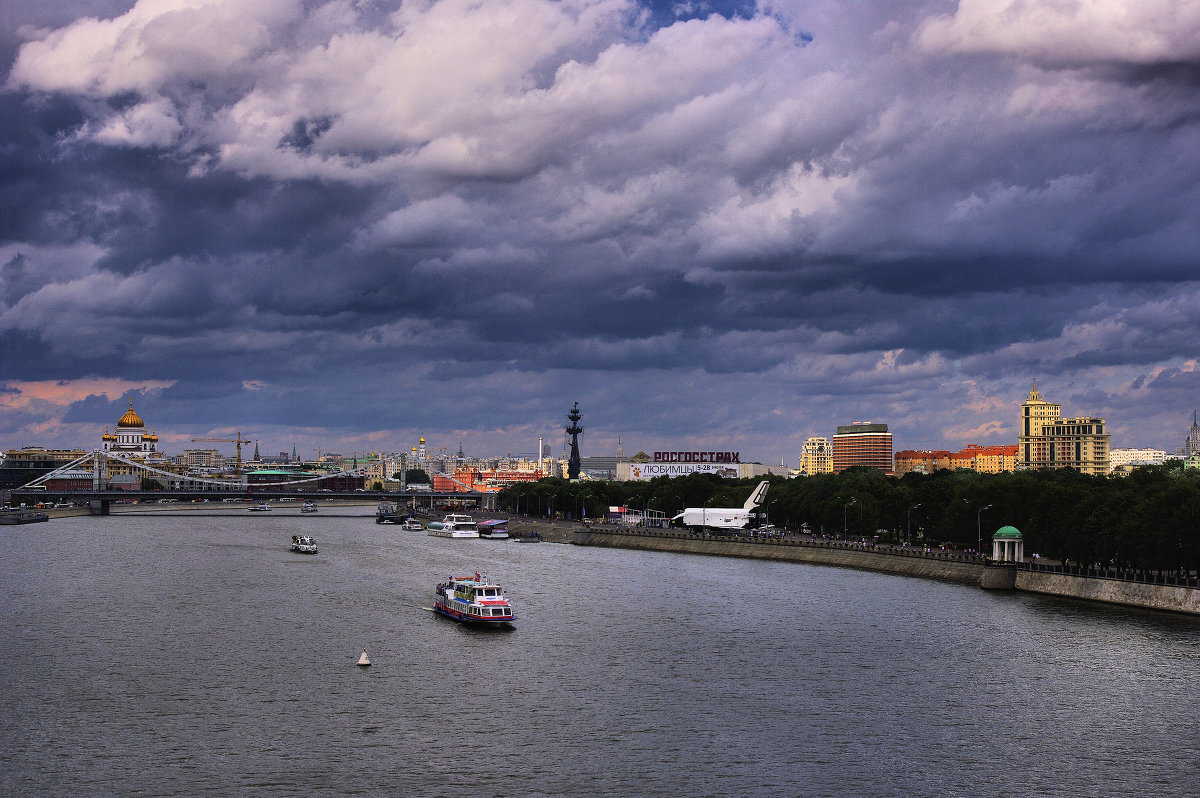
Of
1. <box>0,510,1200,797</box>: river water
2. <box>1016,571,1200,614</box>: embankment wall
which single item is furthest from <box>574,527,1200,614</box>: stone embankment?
<box>0,510,1200,797</box>: river water

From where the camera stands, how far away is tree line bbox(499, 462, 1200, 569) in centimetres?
7031

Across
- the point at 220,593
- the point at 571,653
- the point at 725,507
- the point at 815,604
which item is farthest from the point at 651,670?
the point at 725,507

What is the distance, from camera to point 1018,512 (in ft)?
296

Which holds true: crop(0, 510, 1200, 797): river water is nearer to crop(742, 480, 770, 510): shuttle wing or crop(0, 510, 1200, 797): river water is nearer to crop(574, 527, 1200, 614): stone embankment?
crop(574, 527, 1200, 614): stone embankment

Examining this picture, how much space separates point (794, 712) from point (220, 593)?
157ft

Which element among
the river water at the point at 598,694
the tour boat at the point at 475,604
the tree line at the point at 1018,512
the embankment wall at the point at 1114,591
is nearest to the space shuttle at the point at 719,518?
the tree line at the point at 1018,512

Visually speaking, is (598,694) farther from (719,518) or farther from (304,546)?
(719,518)

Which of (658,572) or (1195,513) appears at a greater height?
(1195,513)

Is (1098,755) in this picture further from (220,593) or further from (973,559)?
(220,593)

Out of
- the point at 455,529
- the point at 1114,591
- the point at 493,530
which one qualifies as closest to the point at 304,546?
the point at 493,530

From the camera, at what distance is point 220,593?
76562 mm

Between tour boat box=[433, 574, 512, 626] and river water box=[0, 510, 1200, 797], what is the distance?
115 cm

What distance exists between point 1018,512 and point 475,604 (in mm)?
48400

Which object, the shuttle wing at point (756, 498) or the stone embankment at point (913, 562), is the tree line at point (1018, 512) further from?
the stone embankment at point (913, 562)
